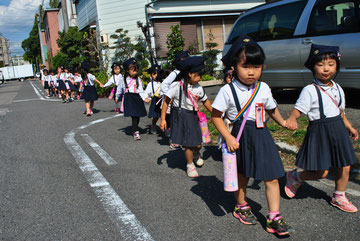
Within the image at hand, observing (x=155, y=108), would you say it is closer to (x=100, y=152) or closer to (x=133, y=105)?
(x=133, y=105)

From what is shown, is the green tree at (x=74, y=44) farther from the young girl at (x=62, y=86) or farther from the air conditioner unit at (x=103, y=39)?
the young girl at (x=62, y=86)

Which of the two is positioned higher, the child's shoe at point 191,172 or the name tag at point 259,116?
the name tag at point 259,116

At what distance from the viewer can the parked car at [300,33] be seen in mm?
5969

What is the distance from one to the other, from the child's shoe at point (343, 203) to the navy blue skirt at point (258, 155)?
79 centimetres

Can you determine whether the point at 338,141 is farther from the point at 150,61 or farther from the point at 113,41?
the point at 113,41

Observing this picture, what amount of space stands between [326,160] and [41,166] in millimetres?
3972

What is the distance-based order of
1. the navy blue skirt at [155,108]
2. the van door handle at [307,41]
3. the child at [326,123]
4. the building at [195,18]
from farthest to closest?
1. the building at [195,18]
2. the van door handle at [307,41]
3. the navy blue skirt at [155,108]
4. the child at [326,123]

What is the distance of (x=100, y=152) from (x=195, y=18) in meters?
12.6

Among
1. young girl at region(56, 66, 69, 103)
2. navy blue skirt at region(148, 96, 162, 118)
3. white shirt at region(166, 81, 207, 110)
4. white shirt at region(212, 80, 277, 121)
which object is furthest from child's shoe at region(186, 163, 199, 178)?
young girl at region(56, 66, 69, 103)

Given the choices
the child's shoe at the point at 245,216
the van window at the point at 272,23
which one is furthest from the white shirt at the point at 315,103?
the van window at the point at 272,23

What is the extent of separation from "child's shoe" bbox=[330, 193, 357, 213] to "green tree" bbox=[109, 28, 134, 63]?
13993 mm

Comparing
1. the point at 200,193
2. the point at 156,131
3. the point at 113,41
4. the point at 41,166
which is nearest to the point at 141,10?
Answer: the point at 113,41

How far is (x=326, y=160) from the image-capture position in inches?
119

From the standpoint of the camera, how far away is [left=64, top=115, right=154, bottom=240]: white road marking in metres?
2.86
